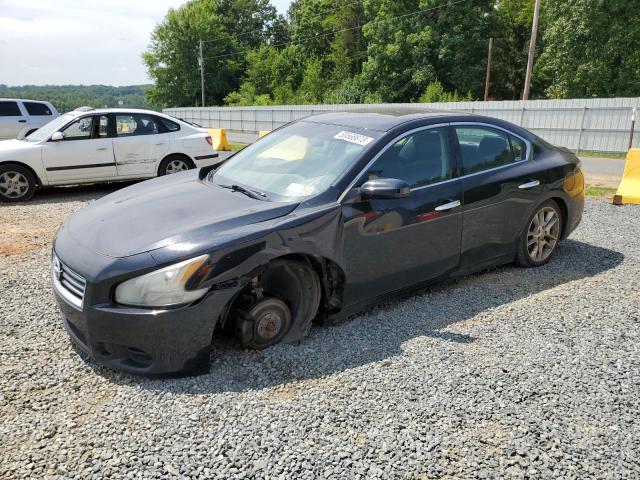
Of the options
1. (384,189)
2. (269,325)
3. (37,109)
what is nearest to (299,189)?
(384,189)

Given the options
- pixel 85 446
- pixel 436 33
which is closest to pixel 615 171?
pixel 85 446

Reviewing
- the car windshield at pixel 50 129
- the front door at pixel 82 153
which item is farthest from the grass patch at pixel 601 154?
the car windshield at pixel 50 129

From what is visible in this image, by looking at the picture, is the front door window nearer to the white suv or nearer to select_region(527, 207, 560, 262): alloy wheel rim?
select_region(527, 207, 560, 262): alloy wheel rim

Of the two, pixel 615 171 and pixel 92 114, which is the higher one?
pixel 92 114

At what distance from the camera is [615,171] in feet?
46.6

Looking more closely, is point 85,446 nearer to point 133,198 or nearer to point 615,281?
point 133,198

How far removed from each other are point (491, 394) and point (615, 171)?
1362 centimetres

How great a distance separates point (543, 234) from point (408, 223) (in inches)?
76.0

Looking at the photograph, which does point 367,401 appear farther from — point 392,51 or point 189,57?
point 189,57

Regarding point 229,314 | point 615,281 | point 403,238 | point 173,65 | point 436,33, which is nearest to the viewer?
point 229,314

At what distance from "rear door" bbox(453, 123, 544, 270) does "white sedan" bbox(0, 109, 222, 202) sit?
6578 millimetres

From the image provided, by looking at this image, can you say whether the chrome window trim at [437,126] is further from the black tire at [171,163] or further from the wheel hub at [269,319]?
the black tire at [171,163]

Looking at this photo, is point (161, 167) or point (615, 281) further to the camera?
point (161, 167)

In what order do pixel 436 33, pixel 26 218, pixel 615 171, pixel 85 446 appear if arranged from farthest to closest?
pixel 436 33 < pixel 615 171 < pixel 26 218 < pixel 85 446
